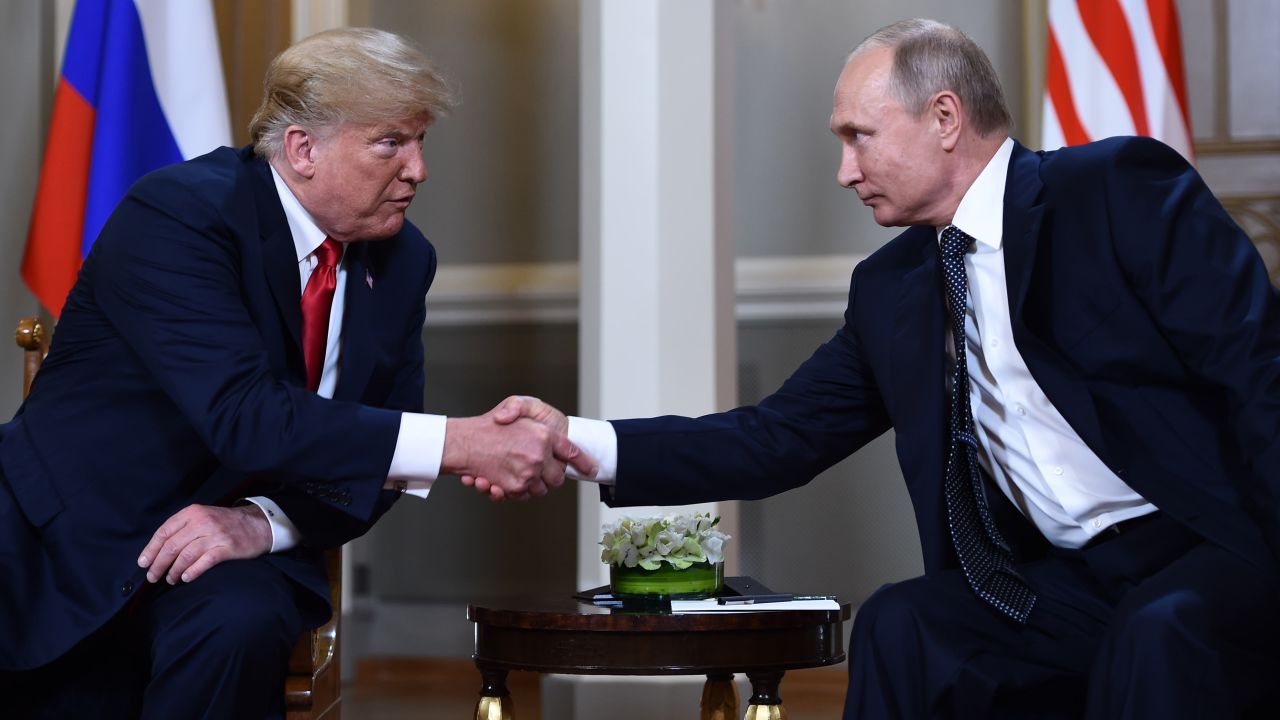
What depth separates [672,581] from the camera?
2.14 metres

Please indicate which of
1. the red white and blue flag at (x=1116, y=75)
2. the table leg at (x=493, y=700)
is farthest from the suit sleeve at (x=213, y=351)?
the red white and blue flag at (x=1116, y=75)

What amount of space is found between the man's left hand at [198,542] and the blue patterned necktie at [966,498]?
0.94 metres

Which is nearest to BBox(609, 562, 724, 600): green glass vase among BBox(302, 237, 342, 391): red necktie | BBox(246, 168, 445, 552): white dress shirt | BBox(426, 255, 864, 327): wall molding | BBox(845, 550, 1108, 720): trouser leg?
BBox(246, 168, 445, 552): white dress shirt

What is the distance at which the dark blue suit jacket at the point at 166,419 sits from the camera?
175cm

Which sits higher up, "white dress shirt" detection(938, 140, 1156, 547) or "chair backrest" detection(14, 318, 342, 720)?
"white dress shirt" detection(938, 140, 1156, 547)

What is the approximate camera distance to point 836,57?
4043mm

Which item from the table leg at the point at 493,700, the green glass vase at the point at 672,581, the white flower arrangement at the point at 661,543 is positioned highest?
the white flower arrangement at the point at 661,543

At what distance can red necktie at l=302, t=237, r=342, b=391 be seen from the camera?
197 centimetres

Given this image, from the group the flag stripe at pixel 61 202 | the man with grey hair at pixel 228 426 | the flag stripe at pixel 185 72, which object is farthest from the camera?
the flag stripe at pixel 185 72

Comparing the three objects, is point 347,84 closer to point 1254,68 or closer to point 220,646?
point 220,646

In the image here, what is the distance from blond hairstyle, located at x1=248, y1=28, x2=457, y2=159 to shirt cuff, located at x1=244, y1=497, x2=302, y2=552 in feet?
1.72

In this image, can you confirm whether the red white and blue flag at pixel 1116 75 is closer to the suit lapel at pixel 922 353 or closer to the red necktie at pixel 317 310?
the suit lapel at pixel 922 353

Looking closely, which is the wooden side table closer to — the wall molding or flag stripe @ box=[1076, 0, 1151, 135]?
flag stripe @ box=[1076, 0, 1151, 135]

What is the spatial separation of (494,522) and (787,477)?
88.7 inches
